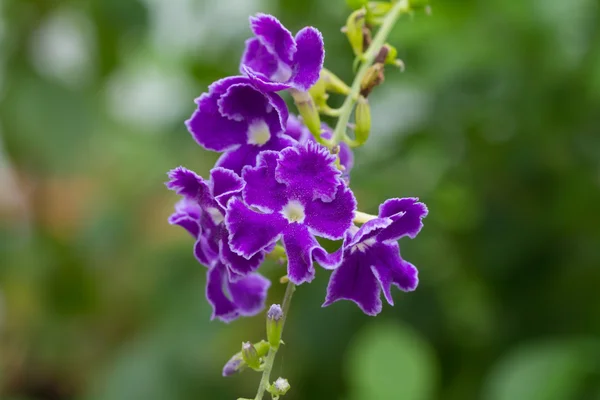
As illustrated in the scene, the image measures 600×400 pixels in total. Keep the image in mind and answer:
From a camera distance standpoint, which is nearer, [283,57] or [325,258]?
[325,258]

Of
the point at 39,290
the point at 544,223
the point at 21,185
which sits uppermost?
the point at 544,223

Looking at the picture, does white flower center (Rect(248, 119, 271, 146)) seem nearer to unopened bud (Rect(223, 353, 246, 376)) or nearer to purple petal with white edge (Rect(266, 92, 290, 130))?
purple petal with white edge (Rect(266, 92, 290, 130))

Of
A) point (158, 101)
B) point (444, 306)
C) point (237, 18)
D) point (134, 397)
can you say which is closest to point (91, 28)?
point (237, 18)

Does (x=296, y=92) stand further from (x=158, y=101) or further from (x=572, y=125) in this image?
(x=158, y=101)

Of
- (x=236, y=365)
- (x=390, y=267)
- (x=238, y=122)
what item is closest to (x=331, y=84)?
(x=238, y=122)

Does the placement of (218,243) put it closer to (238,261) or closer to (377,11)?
(238,261)

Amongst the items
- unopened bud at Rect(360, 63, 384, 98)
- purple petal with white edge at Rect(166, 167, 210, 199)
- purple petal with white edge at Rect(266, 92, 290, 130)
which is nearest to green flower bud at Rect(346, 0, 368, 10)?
unopened bud at Rect(360, 63, 384, 98)

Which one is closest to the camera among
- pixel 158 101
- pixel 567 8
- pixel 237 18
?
pixel 567 8

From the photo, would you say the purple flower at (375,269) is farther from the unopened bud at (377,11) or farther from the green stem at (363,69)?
the unopened bud at (377,11)
